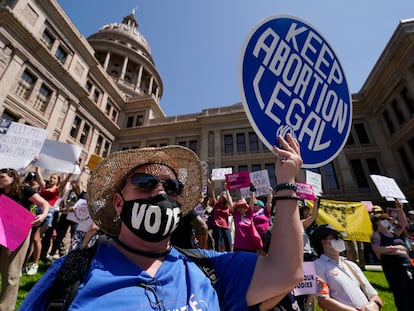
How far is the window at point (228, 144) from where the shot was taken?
24.2 meters

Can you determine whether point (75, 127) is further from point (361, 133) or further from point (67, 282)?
point (361, 133)

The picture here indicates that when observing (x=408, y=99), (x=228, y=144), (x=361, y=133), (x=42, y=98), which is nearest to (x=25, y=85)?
(x=42, y=98)

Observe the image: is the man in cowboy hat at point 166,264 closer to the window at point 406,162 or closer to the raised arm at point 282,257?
the raised arm at point 282,257

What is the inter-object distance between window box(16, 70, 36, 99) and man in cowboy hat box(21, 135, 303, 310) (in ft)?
68.4

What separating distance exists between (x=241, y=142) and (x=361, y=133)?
11954 millimetres

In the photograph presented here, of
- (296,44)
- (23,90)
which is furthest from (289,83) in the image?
(23,90)

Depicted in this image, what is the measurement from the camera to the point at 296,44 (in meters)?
1.53

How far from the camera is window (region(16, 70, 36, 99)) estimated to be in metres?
16.8

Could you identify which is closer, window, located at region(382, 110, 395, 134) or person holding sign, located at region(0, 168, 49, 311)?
person holding sign, located at region(0, 168, 49, 311)

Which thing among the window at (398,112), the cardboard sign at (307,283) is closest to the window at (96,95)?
the cardboard sign at (307,283)

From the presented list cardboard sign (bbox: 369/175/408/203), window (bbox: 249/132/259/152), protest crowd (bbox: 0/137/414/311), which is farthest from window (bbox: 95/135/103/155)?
cardboard sign (bbox: 369/175/408/203)

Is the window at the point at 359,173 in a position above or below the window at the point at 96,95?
below

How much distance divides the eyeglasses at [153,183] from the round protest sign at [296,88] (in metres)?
0.65

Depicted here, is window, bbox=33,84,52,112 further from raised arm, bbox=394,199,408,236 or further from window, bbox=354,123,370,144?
window, bbox=354,123,370,144
